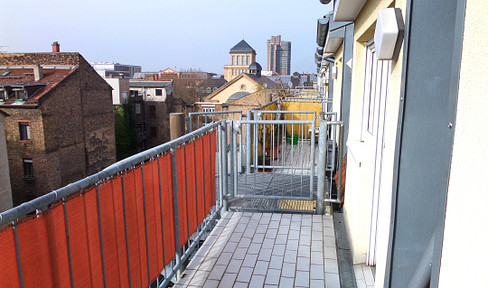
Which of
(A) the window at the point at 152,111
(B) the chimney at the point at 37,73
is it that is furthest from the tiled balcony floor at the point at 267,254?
(A) the window at the point at 152,111

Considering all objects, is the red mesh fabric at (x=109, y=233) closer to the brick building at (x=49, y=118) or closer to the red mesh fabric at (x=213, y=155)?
the red mesh fabric at (x=213, y=155)

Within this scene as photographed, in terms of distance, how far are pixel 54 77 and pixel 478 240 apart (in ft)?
99.5

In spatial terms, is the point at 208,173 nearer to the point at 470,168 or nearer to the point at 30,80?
the point at 470,168

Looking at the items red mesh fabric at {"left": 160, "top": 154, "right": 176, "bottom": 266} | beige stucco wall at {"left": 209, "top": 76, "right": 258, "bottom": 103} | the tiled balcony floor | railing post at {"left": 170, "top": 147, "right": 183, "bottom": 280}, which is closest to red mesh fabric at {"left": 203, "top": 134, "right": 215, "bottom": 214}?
the tiled balcony floor

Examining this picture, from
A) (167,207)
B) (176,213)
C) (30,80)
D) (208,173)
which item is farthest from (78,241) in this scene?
(30,80)

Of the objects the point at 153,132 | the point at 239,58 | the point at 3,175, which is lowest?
the point at 153,132

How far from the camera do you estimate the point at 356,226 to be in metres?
3.93

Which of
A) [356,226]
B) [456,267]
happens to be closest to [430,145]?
[456,267]

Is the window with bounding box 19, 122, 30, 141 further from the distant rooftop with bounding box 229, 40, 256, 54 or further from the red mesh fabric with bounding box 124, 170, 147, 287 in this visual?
the distant rooftop with bounding box 229, 40, 256, 54

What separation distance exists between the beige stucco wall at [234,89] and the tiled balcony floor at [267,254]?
48980 mm

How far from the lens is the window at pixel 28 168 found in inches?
1002

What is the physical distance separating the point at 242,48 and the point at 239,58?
3.10 m

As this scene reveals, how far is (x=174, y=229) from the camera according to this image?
145 inches

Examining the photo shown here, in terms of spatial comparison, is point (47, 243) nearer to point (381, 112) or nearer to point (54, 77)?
point (381, 112)
